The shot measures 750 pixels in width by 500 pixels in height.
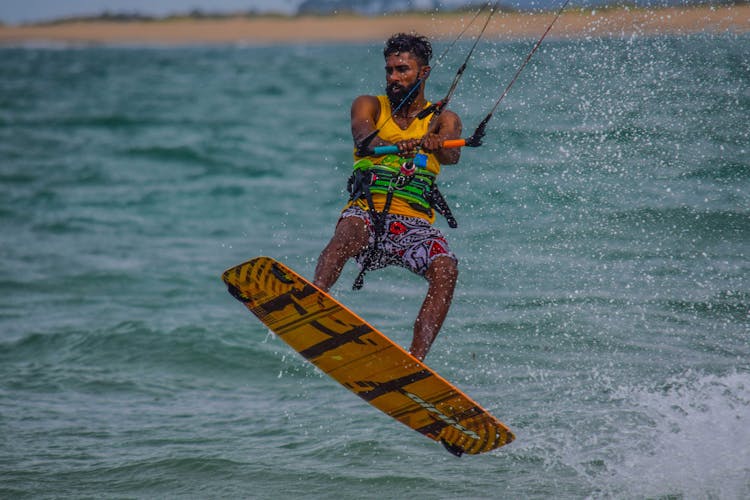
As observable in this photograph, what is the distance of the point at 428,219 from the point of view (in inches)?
225

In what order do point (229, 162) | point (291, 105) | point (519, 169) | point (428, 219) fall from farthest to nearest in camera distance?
point (291, 105) < point (229, 162) < point (519, 169) < point (428, 219)

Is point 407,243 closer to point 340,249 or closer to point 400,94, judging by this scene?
point 340,249

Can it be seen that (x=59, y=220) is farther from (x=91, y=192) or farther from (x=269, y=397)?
(x=269, y=397)

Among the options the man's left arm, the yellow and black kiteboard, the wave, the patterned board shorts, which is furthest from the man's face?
the wave

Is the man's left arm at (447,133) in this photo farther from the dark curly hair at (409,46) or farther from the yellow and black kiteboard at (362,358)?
the yellow and black kiteboard at (362,358)

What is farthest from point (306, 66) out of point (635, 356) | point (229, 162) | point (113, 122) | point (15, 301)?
point (635, 356)

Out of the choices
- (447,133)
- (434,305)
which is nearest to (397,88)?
(447,133)

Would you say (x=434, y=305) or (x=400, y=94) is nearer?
(x=434, y=305)

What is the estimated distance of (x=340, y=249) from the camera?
546 cm

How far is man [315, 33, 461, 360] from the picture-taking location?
5.48 meters

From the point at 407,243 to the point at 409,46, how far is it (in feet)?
3.83

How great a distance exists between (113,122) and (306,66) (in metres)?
28.5

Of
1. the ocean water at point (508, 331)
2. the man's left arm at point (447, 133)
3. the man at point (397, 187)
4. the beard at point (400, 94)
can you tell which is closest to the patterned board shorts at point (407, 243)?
the man at point (397, 187)

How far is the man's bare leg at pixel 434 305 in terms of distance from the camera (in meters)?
5.21
